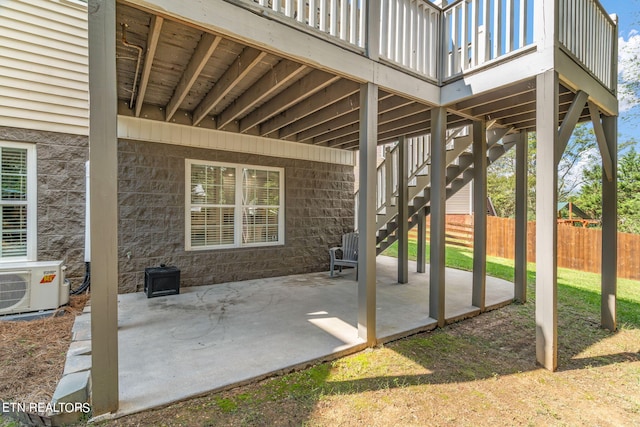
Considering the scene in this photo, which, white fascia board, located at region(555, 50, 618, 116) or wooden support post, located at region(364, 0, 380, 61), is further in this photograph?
wooden support post, located at region(364, 0, 380, 61)

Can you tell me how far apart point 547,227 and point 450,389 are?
176cm

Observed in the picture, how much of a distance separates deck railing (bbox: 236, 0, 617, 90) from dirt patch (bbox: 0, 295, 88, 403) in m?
3.55

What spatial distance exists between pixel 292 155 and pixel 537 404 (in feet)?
17.7

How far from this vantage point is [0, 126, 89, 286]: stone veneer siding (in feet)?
13.8

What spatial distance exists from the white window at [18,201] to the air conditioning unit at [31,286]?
10.9 inches

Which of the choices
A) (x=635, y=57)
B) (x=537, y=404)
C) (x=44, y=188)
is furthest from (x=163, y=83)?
(x=635, y=57)

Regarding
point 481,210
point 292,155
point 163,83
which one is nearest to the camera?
point 163,83

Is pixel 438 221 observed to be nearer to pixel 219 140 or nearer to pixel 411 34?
pixel 411 34

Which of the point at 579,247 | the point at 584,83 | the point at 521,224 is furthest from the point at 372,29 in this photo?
the point at 579,247

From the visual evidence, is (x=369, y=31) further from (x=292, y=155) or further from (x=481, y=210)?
(x=292, y=155)

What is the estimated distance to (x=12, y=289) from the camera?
3754 mm

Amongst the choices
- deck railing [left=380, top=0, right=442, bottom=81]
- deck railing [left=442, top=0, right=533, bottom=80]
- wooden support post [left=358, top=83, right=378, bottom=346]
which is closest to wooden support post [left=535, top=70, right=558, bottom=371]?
deck railing [left=442, top=0, right=533, bottom=80]

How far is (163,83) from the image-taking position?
4062mm

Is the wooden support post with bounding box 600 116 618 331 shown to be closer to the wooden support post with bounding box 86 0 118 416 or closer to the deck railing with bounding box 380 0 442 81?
the deck railing with bounding box 380 0 442 81
